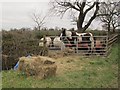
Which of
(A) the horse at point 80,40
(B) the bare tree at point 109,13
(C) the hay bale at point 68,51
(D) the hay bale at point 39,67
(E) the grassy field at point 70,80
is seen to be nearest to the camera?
(E) the grassy field at point 70,80

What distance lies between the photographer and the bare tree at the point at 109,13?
28508mm

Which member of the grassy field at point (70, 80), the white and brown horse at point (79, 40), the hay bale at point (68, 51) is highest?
the white and brown horse at point (79, 40)

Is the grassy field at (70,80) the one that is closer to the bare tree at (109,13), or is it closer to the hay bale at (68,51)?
the hay bale at (68,51)

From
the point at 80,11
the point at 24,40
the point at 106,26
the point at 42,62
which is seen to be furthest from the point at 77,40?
the point at 106,26

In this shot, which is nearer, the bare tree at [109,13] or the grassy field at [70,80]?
the grassy field at [70,80]

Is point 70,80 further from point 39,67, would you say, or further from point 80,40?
point 80,40

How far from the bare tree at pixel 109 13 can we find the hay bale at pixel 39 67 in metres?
20.0

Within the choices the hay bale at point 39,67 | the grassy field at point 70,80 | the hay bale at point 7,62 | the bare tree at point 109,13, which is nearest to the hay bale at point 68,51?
the hay bale at point 7,62

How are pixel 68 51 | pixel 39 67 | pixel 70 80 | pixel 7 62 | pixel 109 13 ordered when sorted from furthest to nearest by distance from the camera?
pixel 109 13 < pixel 68 51 < pixel 7 62 < pixel 39 67 < pixel 70 80

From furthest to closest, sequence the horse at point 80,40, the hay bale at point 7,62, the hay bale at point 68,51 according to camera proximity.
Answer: the horse at point 80,40, the hay bale at point 68,51, the hay bale at point 7,62

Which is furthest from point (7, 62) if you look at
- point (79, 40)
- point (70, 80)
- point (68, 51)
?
point (79, 40)

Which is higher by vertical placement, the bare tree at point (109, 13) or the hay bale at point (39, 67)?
the bare tree at point (109, 13)

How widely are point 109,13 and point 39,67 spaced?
25.1 meters

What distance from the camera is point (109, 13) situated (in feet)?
105
